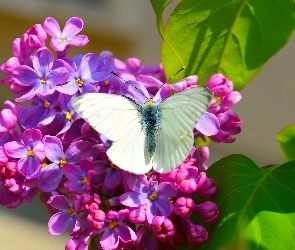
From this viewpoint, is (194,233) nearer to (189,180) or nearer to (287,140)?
(189,180)

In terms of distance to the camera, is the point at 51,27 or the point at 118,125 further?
the point at 51,27

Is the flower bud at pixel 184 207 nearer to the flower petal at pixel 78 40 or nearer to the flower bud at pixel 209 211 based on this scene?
the flower bud at pixel 209 211

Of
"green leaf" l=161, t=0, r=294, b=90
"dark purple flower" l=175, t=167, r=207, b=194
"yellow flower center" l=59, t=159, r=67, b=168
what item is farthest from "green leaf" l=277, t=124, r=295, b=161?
"yellow flower center" l=59, t=159, r=67, b=168

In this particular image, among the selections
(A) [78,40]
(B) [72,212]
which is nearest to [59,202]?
(B) [72,212]

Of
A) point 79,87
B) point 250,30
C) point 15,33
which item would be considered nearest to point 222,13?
point 250,30

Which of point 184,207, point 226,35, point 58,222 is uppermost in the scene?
point 226,35

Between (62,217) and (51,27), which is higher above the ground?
(51,27)

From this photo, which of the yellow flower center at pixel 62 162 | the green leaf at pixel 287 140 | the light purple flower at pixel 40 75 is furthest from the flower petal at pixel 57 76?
the green leaf at pixel 287 140
